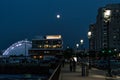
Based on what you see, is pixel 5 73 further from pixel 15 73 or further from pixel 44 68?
pixel 44 68

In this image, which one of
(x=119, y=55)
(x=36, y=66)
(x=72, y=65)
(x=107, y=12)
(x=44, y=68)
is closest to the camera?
(x=107, y=12)

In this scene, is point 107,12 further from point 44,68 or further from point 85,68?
point 44,68

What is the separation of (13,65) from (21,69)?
407 cm

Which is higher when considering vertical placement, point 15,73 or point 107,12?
point 107,12

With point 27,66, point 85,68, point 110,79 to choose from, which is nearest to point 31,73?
point 27,66

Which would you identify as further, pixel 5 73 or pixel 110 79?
pixel 5 73

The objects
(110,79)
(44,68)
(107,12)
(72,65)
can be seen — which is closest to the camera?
→ (110,79)

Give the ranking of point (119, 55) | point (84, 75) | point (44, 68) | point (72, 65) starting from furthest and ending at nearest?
point (119, 55) → point (44, 68) → point (72, 65) → point (84, 75)

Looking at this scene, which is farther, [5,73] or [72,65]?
[5,73]

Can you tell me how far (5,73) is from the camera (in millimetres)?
124125

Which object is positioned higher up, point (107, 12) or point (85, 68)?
point (107, 12)

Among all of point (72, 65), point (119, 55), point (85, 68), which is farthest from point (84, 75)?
point (119, 55)

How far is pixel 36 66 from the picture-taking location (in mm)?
119625

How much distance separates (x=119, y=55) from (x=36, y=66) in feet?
262
